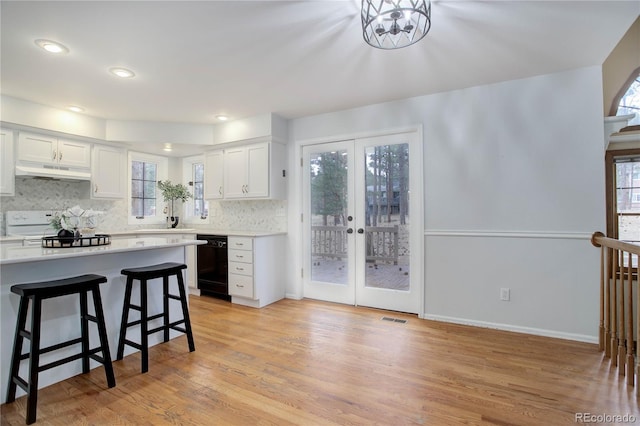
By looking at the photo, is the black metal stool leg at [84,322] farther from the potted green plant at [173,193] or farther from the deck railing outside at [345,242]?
the potted green plant at [173,193]

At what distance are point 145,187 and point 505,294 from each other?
5249 mm

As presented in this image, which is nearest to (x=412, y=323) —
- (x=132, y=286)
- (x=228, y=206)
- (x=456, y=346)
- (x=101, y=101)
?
(x=456, y=346)

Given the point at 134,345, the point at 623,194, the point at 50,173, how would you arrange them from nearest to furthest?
the point at 134,345
the point at 623,194
the point at 50,173

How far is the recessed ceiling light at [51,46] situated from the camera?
2.27 metres

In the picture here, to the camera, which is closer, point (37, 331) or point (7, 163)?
point (37, 331)

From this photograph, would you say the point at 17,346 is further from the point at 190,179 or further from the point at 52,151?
→ the point at 190,179

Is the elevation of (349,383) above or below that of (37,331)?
below

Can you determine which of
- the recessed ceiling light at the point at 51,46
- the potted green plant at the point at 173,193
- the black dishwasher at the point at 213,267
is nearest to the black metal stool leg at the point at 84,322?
the recessed ceiling light at the point at 51,46

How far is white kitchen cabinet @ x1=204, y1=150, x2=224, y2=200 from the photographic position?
457 cm

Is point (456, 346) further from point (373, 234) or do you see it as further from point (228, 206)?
point (228, 206)

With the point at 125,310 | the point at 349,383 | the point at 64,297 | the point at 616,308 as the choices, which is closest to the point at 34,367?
the point at 64,297

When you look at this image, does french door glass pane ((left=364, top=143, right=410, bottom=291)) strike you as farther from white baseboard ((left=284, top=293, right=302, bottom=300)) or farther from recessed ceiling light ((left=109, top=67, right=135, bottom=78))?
recessed ceiling light ((left=109, top=67, right=135, bottom=78))

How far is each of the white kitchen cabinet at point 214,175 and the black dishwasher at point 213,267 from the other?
67 cm

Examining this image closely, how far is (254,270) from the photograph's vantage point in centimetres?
382
